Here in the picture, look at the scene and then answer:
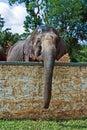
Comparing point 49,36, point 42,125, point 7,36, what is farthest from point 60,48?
point 7,36

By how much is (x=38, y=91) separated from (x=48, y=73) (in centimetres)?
221

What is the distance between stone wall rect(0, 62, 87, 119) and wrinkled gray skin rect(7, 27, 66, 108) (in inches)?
18.3

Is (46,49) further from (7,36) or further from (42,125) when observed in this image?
(7,36)

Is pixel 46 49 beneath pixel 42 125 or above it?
above

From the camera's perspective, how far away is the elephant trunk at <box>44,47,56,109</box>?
8641 mm

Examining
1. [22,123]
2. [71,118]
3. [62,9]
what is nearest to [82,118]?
[71,118]

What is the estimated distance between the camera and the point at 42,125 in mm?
10047

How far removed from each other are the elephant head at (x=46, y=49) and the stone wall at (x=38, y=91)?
47 centimetres

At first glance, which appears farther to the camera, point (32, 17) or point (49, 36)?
point (32, 17)

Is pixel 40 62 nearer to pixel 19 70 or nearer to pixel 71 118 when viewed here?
pixel 19 70

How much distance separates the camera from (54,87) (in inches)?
443

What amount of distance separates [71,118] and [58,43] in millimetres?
2019

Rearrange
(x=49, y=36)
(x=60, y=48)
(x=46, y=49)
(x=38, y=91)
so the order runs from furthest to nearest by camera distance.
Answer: (x=38, y=91) < (x=60, y=48) < (x=49, y=36) < (x=46, y=49)

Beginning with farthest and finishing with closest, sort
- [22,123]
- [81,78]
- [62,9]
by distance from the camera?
[62,9]
[81,78]
[22,123]
